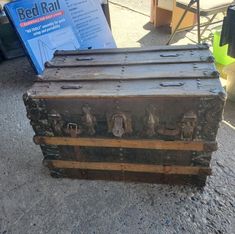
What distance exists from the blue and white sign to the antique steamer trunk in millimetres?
1194

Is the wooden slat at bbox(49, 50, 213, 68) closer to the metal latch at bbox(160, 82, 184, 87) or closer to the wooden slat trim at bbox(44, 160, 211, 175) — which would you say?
the metal latch at bbox(160, 82, 184, 87)

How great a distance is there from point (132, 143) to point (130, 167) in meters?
0.24

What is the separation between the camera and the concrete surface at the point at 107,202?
5.71 feet

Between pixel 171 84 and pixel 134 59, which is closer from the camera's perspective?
pixel 171 84

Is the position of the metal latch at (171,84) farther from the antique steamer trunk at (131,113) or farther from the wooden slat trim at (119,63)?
the wooden slat trim at (119,63)

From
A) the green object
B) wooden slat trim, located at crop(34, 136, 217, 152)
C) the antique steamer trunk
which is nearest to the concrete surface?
the antique steamer trunk

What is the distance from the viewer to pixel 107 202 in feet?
6.22

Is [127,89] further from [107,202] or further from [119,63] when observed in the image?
[107,202]

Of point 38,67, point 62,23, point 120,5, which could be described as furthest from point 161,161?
point 120,5

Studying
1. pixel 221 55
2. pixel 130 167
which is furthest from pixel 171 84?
pixel 221 55

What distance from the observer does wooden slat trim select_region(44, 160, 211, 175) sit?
179cm

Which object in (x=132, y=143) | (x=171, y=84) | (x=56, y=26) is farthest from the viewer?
(x=56, y=26)

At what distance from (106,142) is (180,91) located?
0.59 m

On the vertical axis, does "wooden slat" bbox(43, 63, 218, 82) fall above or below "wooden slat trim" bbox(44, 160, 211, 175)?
above
